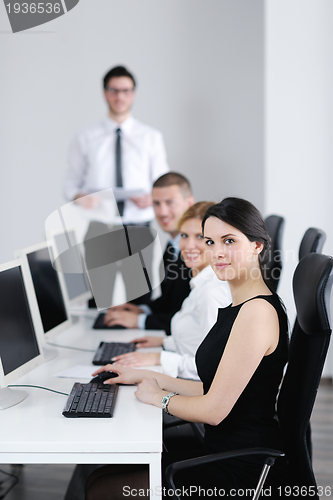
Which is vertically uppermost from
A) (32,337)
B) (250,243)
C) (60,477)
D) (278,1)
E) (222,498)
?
(278,1)

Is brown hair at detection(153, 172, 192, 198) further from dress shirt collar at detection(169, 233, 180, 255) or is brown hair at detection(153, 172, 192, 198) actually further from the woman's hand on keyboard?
the woman's hand on keyboard

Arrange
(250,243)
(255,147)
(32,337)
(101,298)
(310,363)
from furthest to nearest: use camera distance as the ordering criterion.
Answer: (255,147), (101,298), (32,337), (250,243), (310,363)

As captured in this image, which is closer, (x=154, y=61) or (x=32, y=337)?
(x=32, y=337)

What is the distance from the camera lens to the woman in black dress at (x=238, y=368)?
4.31ft

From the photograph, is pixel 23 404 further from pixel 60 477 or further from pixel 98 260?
pixel 60 477

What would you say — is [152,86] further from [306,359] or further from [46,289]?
[306,359]

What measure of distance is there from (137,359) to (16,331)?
1.60 feet

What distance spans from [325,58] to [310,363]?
109 inches

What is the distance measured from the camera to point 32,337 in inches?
65.7

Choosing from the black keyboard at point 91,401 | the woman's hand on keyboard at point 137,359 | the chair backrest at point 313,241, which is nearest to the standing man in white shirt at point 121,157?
the chair backrest at point 313,241

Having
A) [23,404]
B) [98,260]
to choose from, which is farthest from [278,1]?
[23,404]

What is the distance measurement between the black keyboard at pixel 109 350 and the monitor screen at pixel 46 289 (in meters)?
0.22

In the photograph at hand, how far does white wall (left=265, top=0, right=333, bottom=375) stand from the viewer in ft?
11.2

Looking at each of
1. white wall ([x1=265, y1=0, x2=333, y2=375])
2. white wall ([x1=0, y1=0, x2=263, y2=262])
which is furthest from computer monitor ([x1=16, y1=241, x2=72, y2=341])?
white wall ([x1=0, y1=0, x2=263, y2=262])
